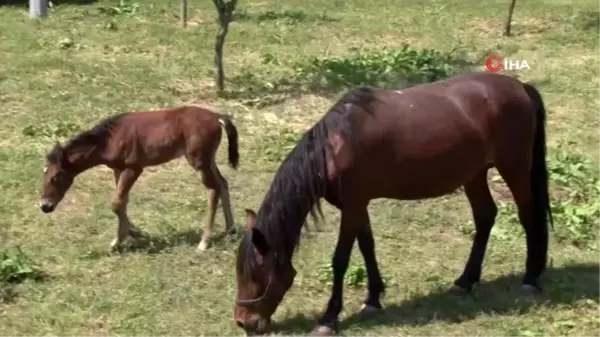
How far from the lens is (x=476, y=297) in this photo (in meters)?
6.51

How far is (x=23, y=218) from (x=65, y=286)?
1.41 m

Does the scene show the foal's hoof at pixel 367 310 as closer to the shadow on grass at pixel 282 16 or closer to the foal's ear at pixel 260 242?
the foal's ear at pixel 260 242

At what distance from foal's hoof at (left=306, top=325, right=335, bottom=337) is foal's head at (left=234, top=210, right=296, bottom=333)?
0.85 ft

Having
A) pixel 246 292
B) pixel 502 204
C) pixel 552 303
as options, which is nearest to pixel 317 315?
pixel 246 292

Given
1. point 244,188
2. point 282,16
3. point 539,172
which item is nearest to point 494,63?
point 282,16

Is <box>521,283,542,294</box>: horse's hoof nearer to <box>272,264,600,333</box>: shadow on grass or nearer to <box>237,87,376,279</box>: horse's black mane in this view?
<box>272,264,600,333</box>: shadow on grass

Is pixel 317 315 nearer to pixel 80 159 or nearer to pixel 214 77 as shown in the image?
pixel 80 159

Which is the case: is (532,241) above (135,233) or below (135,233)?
above

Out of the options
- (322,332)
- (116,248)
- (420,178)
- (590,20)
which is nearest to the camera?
(322,332)

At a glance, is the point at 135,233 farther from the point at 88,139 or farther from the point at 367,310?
the point at 367,310

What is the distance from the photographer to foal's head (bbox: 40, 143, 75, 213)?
714 cm

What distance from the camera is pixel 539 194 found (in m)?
6.68

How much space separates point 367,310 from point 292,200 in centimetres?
94

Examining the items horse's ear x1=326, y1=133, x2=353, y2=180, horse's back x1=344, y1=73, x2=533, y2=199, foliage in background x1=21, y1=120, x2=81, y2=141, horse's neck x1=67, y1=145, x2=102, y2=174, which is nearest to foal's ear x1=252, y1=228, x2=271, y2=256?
horse's ear x1=326, y1=133, x2=353, y2=180
